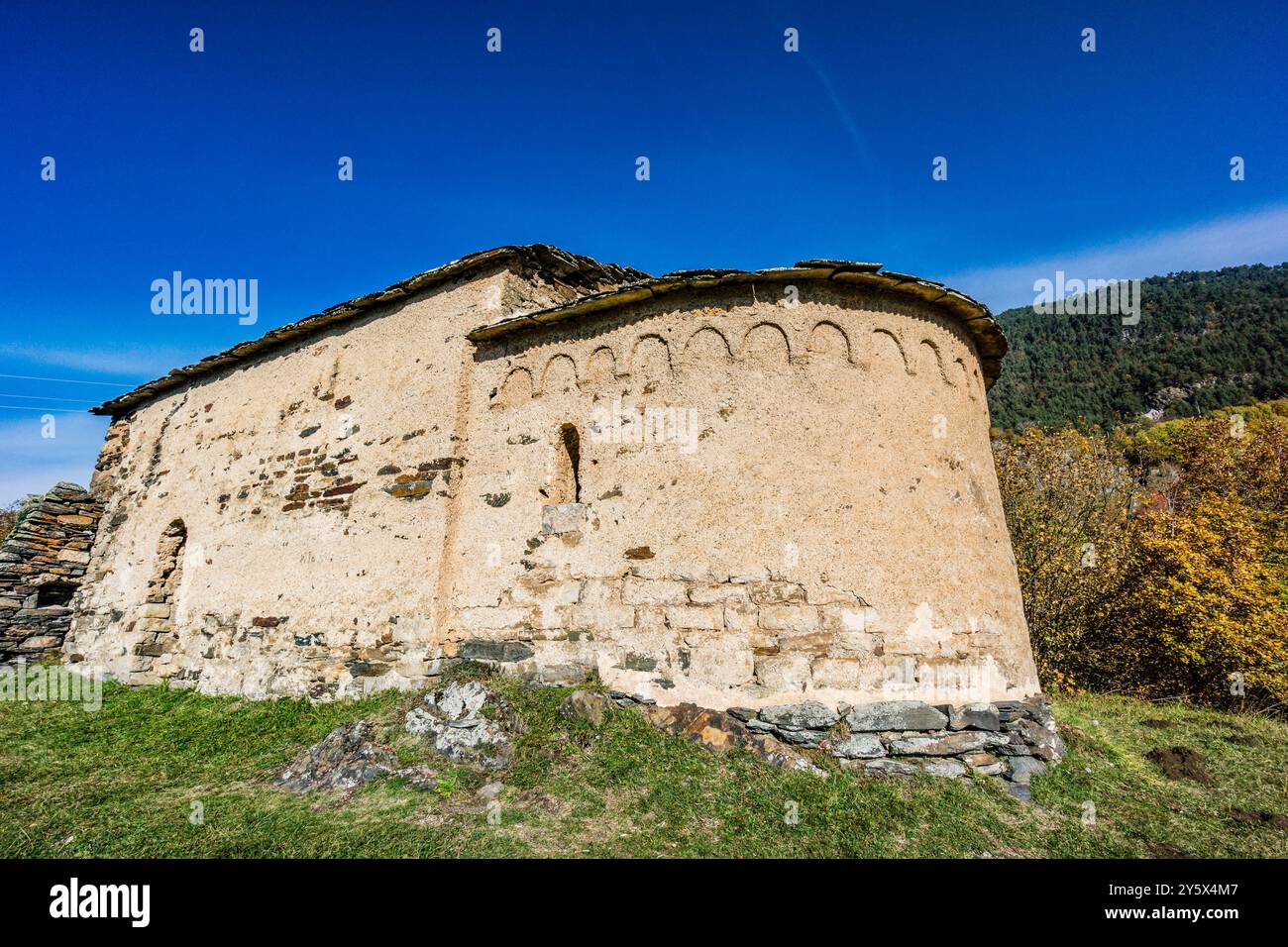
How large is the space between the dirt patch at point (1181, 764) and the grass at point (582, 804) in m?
0.14

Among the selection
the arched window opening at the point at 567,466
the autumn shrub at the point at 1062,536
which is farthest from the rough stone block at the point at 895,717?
the autumn shrub at the point at 1062,536

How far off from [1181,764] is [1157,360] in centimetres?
4581

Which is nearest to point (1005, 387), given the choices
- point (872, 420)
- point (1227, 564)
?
point (1227, 564)

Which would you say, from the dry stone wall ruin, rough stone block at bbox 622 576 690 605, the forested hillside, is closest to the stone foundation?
the dry stone wall ruin

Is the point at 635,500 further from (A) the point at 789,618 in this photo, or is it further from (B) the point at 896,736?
(B) the point at 896,736

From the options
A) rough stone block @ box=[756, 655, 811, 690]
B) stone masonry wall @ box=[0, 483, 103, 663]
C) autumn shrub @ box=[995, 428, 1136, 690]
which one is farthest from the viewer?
autumn shrub @ box=[995, 428, 1136, 690]

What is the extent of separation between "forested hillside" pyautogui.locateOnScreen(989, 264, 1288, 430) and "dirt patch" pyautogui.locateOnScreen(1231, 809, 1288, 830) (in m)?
29.9

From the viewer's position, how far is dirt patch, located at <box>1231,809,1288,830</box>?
199 inches

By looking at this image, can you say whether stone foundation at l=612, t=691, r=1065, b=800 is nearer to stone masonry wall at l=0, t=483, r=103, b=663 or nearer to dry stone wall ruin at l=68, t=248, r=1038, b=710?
dry stone wall ruin at l=68, t=248, r=1038, b=710

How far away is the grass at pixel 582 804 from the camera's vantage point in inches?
164

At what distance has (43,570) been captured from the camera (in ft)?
35.5

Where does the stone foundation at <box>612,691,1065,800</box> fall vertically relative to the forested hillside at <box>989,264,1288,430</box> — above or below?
below

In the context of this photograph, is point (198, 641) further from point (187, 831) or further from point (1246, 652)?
point (1246, 652)

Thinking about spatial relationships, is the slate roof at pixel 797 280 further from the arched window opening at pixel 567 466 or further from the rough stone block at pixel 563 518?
the rough stone block at pixel 563 518
